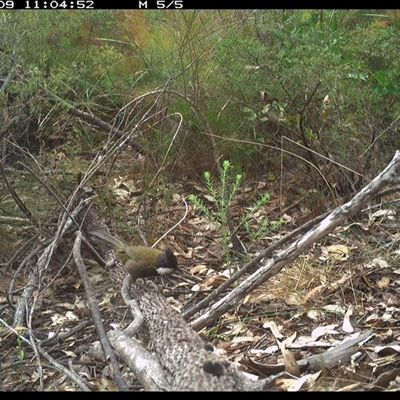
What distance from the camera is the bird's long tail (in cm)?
411

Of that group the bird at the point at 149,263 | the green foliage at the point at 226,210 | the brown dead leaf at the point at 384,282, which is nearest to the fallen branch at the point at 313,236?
the bird at the point at 149,263

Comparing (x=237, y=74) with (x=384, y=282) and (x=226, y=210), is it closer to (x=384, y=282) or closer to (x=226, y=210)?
(x=226, y=210)

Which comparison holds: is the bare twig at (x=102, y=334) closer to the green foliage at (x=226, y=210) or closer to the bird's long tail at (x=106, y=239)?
the bird's long tail at (x=106, y=239)

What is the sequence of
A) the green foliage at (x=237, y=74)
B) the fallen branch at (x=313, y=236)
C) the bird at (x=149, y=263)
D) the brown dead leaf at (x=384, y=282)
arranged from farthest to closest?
the green foliage at (x=237, y=74)
the brown dead leaf at (x=384, y=282)
the bird at (x=149, y=263)
the fallen branch at (x=313, y=236)

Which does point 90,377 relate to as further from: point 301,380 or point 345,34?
point 345,34

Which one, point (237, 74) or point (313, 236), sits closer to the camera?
point (313, 236)

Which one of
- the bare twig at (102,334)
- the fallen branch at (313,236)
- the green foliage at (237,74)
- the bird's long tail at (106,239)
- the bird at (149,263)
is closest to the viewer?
the bare twig at (102,334)

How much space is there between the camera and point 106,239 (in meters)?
4.24

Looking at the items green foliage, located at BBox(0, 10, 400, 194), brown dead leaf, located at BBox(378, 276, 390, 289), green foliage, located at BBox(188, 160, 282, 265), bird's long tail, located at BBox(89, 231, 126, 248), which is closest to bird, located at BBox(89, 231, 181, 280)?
bird's long tail, located at BBox(89, 231, 126, 248)

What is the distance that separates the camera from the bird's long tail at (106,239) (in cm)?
411

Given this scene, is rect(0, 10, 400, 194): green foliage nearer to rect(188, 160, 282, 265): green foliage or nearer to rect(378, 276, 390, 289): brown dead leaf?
rect(188, 160, 282, 265): green foliage

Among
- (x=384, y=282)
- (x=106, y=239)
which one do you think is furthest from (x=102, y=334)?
(x=384, y=282)
